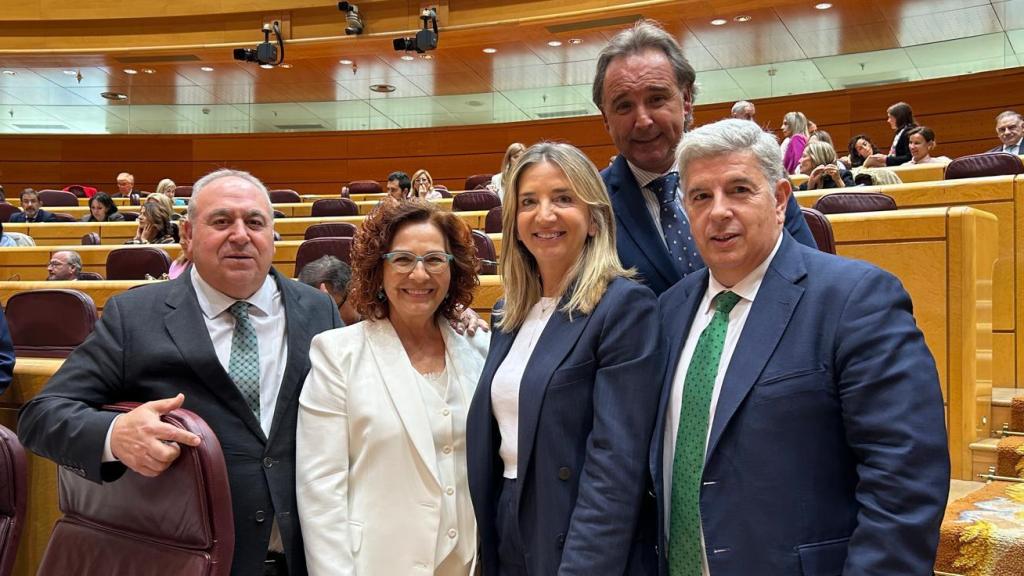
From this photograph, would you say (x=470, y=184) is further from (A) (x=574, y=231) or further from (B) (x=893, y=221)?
(A) (x=574, y=231)

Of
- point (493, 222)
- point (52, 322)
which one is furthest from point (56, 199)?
point (52, 322)

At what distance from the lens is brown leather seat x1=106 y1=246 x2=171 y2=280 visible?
5570 millimetres

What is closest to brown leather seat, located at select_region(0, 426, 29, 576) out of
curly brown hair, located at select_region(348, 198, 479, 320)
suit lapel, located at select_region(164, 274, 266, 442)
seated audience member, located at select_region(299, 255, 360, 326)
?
suit lapel, located at select_region(164, 274, 266, 442)

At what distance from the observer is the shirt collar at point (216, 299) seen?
1773mm

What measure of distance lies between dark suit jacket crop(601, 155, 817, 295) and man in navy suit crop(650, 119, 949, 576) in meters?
0.25

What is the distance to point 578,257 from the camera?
5.22ft

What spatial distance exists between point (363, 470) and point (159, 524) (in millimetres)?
408

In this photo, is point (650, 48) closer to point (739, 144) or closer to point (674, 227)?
point (674, 227)

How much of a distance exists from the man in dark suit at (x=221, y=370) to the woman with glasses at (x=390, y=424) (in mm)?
69

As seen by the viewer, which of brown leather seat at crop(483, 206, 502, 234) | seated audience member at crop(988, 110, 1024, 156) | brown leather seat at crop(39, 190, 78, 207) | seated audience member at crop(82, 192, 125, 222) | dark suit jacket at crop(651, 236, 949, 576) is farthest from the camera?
brown leather seat at crop(39, 190, 78, 207)

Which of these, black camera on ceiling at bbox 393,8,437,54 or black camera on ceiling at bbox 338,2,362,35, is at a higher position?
black camera on ceiling at bbox 338,2,362,35

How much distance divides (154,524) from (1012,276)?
3.53m

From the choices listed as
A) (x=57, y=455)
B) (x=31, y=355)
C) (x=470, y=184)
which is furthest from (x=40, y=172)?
(x=57, y=455)

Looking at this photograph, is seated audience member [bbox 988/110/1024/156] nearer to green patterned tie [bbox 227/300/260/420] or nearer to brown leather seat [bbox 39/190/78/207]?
green patterned tie [bbox 227/300/260/420]
